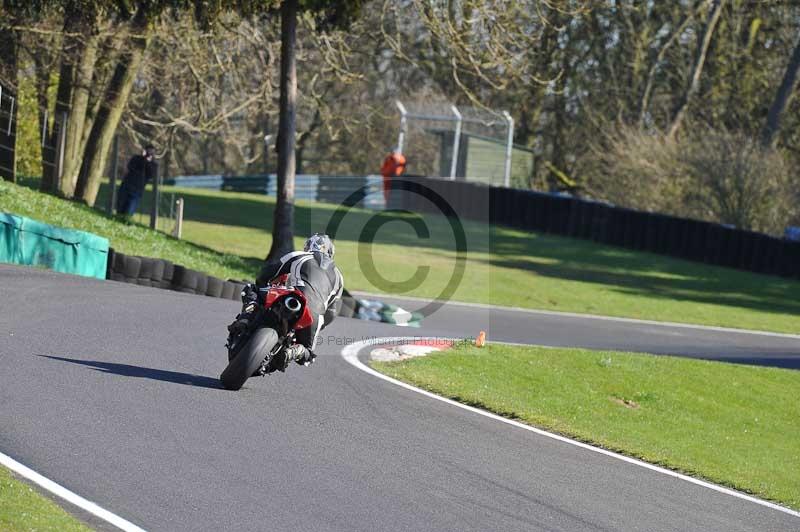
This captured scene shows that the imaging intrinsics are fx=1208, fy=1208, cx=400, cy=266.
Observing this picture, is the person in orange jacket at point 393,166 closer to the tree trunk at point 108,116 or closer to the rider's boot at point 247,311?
the tree trunk at point 108,116

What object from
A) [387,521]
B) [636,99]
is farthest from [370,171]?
[387,521]

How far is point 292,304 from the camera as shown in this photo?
375 inches

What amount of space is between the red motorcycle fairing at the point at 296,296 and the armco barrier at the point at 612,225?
875 inches

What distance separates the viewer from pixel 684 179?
1478 inches

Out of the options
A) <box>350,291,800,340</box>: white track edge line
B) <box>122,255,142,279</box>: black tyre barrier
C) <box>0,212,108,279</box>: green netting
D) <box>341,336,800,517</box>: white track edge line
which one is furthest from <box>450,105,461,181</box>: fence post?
<box>341,336,800,517</box>: white track edge line

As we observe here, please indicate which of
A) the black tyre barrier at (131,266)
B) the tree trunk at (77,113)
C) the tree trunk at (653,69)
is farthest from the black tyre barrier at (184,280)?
the tree trunk at (653,69)

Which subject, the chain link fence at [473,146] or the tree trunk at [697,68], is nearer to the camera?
the chain link fence at [473,146]

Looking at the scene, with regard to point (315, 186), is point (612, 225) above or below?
below

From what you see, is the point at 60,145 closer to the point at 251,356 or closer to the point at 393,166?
the point at 393,166

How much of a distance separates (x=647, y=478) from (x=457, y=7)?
656 inches

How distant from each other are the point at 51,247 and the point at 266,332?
665 centimetres

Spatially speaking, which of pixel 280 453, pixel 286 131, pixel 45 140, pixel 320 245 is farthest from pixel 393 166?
pixel 280 453

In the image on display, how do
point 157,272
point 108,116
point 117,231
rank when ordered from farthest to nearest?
point 108,116, point 117,231, point 157,272

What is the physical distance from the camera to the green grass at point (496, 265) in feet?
68.8
